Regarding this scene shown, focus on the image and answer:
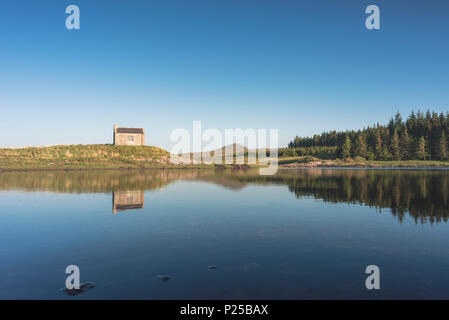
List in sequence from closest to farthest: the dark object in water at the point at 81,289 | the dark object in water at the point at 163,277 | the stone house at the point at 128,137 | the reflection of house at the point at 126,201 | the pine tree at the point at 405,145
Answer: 1. the dark object in water at the point at 81,289
2. the dark object in water at the point at 163,277
3. the reflection of house at the point at 126,201
4. the stone house at the point at 128,137
5. the pine tree at the point at 405,145

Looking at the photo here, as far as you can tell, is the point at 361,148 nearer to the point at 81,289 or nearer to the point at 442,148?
the point at 442,148

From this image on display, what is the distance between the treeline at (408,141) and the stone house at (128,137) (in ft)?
443

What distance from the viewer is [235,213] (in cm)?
2508

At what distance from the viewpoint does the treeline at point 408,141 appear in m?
153

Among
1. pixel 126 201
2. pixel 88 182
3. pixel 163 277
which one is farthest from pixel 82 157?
pixel 163 277

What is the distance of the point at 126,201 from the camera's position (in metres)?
30.9

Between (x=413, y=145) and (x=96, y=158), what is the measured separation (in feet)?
587

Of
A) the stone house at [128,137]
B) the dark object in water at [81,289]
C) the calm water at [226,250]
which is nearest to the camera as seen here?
the dark object in water at [81,289]

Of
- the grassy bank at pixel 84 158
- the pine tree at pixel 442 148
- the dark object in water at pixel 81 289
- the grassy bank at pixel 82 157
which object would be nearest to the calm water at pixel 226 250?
the dark object in water at pixel 81 289

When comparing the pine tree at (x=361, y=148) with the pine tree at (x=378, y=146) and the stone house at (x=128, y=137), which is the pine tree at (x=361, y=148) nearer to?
the pine tree at (x=378, y=146)

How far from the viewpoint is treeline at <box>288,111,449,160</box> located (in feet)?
502

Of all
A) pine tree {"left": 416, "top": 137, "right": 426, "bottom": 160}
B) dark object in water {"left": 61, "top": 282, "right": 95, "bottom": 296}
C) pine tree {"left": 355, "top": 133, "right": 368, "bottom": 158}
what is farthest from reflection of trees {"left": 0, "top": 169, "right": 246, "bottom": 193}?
pine tree {"left": 416, "top": 137, "right": 426, "bottom": 160}
